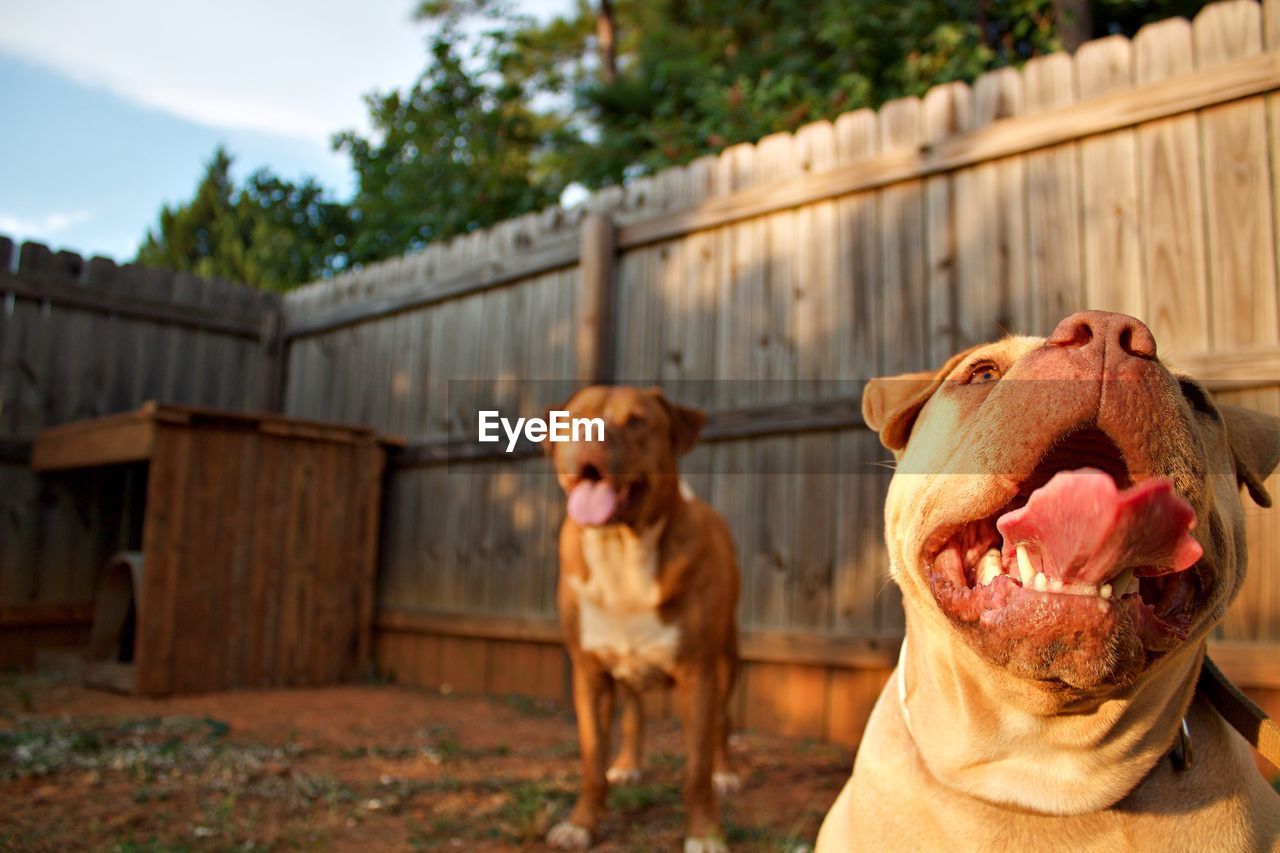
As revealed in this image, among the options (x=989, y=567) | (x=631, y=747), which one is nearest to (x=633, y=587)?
(x=631, y=747)

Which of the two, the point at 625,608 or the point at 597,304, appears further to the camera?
the point at 597,304

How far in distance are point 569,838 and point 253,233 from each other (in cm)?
2349

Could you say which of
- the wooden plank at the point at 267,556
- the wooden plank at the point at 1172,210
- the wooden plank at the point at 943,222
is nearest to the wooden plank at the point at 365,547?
the wooden plank at the point at 267,556

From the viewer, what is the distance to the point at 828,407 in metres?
5.03

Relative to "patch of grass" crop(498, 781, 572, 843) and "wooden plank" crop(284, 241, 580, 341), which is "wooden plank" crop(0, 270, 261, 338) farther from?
"patch of grass" crop(498, 781, 572, 843)

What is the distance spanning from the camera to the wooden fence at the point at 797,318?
4039mm

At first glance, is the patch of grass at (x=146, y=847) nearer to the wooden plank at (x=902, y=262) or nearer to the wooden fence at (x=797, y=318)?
the wooden fence at (x=797, y=318)

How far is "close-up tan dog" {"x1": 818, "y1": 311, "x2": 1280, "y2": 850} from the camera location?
1.36 metres

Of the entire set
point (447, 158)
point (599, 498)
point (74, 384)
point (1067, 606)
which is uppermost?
point (447, 158)

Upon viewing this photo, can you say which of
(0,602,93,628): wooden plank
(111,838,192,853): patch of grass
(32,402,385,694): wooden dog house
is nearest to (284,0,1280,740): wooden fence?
(32,402,385,694): wooden dog house

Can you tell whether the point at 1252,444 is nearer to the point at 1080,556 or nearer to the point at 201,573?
the point at 1080,556

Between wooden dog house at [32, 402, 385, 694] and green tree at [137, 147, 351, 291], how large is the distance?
9.06 metres

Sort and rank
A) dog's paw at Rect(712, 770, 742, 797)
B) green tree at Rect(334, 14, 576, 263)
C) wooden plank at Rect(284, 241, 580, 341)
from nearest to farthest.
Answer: dog's paw at Rect(712, 770, 742, 797), wooden plank at Rect(284, 241, 580, 341), green tree at Rect(334, 14, 576, 263)

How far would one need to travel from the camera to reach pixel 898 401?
212cm
